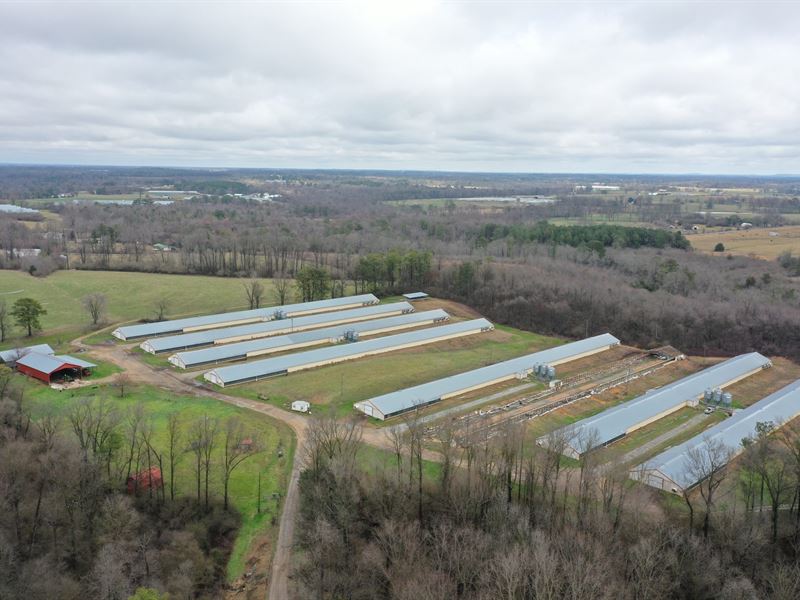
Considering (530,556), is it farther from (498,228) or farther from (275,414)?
(498,228)

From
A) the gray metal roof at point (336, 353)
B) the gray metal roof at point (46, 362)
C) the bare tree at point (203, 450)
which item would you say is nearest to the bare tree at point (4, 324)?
the gray metal roof at point (46, 362)

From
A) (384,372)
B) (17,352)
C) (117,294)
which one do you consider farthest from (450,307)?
(17,352)

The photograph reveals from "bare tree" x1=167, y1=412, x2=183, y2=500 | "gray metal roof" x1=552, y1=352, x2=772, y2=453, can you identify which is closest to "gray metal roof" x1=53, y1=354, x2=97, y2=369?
"bare tree" x1=167, y1=412, x2=183, y2=500

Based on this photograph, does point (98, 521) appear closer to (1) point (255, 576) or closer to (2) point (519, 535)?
(1) point (255, 576)

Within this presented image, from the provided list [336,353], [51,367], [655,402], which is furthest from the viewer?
[336,353]

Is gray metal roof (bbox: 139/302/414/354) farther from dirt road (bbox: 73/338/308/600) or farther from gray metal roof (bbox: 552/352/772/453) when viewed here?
gray metal roof (bbox: 552/352/772/453)
